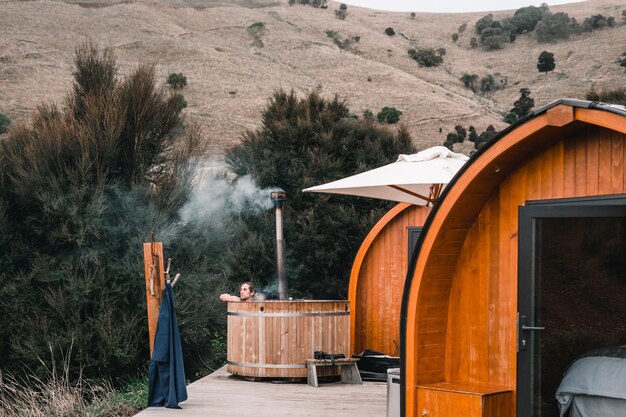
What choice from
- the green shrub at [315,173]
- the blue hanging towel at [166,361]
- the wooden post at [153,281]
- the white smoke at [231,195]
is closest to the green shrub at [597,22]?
the green shrub at [315,173]

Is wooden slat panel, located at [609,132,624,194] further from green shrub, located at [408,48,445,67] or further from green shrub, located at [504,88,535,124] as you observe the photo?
green shrub, located at [408,48,445,67]

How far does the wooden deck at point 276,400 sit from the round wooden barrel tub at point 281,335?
205mm

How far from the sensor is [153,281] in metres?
8.86

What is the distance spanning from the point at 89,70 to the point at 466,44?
2323 inches

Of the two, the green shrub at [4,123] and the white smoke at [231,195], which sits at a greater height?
the green shrub at [4,123]

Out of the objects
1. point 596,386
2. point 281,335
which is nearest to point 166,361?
point 281,335

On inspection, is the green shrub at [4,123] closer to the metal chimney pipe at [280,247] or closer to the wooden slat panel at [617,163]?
the metal chimney pipe at [280,247]

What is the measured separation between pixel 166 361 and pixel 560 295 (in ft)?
13.9

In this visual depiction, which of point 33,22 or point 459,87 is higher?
point 33,22

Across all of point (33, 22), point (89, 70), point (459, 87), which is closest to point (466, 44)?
point (459, 87)

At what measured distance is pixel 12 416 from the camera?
9938 millimetres

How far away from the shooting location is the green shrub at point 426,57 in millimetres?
62531

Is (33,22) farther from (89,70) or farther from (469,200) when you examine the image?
(469,200)

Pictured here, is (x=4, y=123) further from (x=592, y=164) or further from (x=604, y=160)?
(x=604, y=160)
